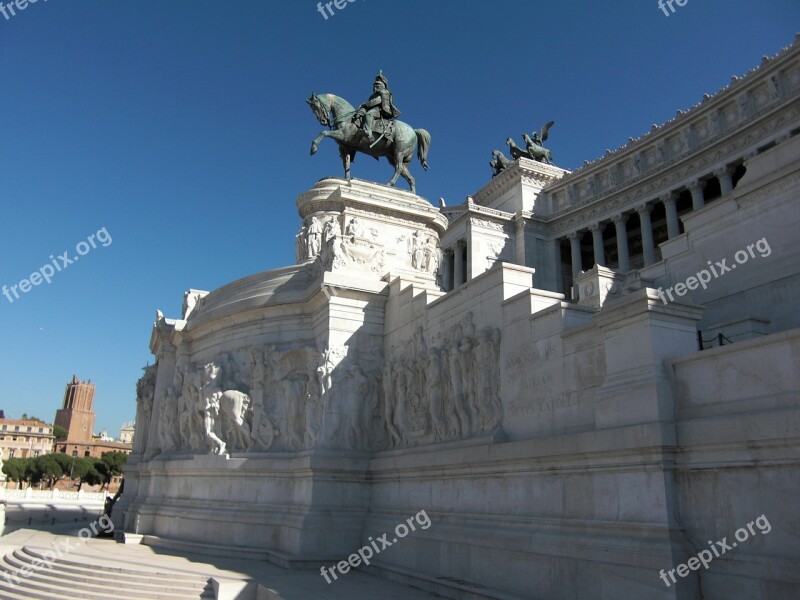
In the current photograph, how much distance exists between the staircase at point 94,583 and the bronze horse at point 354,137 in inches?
697

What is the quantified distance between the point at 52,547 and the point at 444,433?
12.6 m

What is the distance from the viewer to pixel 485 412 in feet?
46.0

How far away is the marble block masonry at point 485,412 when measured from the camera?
8.89m

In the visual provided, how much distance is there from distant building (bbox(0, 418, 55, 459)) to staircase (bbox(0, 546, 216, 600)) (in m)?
141

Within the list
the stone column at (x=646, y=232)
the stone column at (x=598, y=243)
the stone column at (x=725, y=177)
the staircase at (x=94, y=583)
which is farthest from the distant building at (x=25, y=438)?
the staircase at (x=94, y=583)

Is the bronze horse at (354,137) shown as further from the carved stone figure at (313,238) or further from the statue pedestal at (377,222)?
the carved stone figure at (313,238)

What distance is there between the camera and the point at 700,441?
8.96 meters

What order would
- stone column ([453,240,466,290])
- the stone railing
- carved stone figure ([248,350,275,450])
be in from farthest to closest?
stone column ([453,240,466,290])
the stone railing
carved stone figure ([248,350,275,450])

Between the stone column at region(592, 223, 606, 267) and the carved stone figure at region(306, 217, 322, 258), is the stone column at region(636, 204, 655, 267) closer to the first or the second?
the stone column at region(592, 223, 606, 267)

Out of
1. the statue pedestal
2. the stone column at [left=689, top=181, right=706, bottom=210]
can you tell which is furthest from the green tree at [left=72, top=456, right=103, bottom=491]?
the stone column at [left=689, top=181, right=706, bottom=210]

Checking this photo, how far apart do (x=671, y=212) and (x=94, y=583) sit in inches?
1758

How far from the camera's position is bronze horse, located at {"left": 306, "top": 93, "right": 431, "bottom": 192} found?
93.6 feet

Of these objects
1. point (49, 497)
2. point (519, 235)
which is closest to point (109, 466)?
point (49, 497)

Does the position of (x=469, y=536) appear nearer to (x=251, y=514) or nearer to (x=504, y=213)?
(x=251, y=514)
